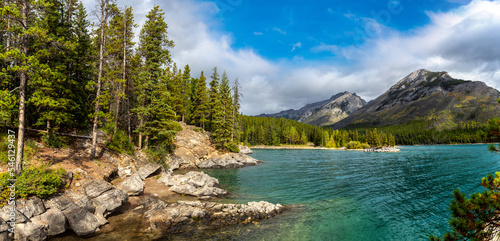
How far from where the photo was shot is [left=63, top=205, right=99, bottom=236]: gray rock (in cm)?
1192

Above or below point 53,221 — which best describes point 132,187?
above

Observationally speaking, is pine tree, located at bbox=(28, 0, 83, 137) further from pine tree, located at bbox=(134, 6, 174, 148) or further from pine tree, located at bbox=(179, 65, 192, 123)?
pine tree, located at bbox=(179, 65, 192, 123)

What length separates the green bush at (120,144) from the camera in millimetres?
25328

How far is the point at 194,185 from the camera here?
22.7 meters

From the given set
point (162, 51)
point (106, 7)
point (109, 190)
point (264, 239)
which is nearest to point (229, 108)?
point (162, 51)

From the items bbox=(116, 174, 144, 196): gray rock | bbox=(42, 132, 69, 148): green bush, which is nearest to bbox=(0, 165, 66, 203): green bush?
bbox=(116, 174, 144, 196): gray rock

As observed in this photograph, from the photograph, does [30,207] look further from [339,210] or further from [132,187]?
[339,210]

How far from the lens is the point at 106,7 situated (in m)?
22.0

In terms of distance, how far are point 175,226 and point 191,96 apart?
57.2 m

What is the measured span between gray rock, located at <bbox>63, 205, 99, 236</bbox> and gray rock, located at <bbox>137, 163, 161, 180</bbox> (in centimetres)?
1206

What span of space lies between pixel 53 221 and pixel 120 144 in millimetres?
15827

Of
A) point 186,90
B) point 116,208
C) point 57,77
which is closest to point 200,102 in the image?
point 186,90

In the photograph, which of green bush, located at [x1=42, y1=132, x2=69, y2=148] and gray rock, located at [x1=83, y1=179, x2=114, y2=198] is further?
green bush, located at [x1=42, y1=132, x2=69, y2=148]

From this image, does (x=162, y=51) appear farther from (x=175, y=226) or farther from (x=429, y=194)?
(x=429, y=194)
